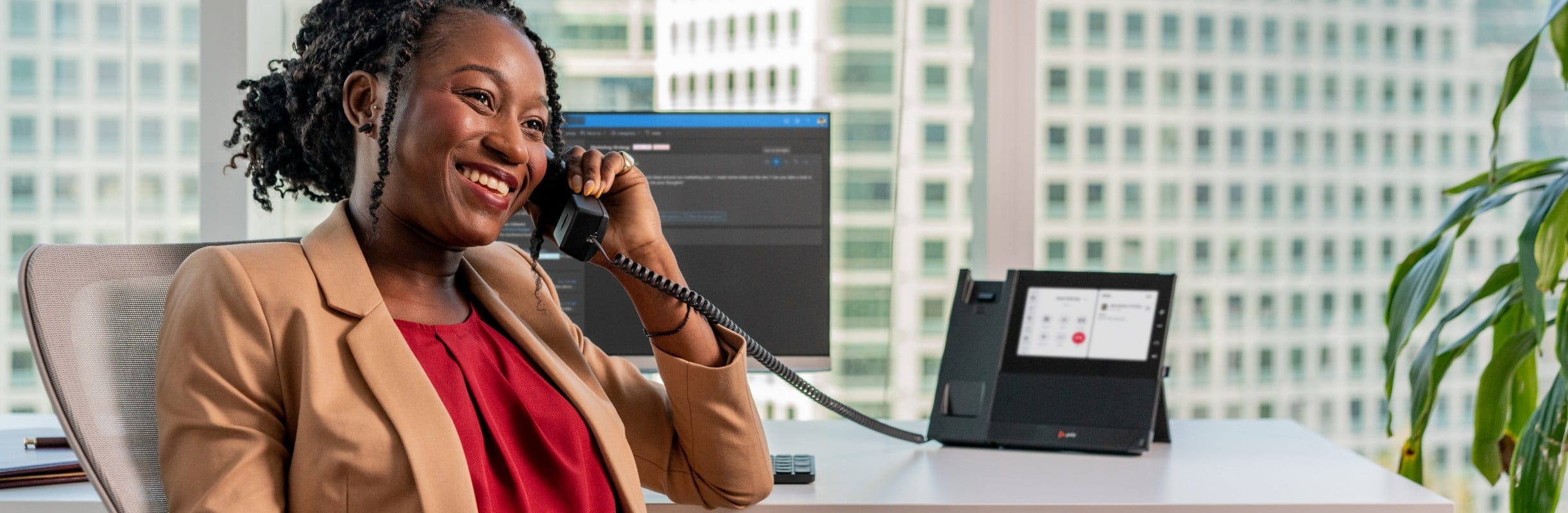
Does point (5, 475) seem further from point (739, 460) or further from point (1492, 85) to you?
point (1492, 85)

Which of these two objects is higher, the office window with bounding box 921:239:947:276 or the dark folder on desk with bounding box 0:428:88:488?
the office window with bounding box 921:239:947:276

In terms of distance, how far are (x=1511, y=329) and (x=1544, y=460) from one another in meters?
0.29

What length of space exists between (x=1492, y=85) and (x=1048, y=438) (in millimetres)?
1904

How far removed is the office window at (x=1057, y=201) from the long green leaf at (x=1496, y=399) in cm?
111

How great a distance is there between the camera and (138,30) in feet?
8.79

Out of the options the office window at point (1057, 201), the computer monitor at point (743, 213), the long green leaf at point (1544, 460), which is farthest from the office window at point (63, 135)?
the long green leaf at point (1544, 460)

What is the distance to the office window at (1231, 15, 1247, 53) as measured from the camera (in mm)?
2797

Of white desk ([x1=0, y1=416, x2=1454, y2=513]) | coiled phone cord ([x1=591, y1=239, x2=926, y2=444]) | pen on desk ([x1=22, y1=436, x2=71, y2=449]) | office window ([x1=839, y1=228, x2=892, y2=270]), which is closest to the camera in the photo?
coiled phone cord ([x1=591, y1=239, x2=926, y2=444])

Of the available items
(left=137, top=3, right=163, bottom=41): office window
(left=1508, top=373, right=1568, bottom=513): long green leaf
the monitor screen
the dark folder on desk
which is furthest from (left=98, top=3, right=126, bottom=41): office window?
(left=1508, top=373, right=1568, bottom=513): long green leaf

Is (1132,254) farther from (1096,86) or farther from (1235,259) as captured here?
(1096,86)

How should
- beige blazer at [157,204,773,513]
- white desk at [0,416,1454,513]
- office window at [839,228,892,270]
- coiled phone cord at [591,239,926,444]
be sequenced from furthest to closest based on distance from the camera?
office window at [839,228,892,270] < white desk at [0,416,1454,513] < coiled phone cord at [591,239,926,444] < beige blazer at [157,204,773,513]

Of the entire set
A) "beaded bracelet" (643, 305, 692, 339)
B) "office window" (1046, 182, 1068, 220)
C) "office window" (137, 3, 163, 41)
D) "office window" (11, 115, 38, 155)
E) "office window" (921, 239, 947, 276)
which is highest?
"office window" (137, 3, 163, 41)

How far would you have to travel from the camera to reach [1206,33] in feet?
9.19

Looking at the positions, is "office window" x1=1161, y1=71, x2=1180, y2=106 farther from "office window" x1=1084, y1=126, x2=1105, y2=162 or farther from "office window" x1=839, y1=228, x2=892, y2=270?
"office window" x1=839, y1=228, x2=892, y2=270
